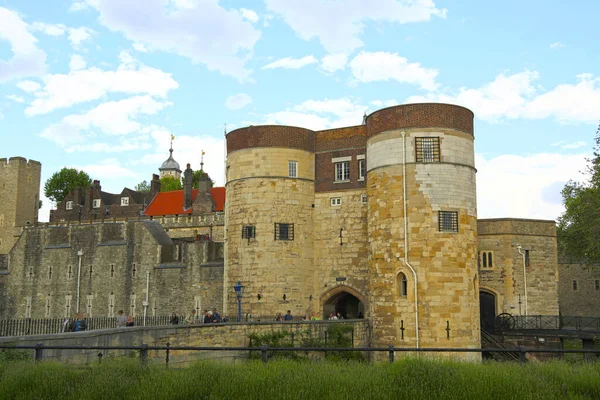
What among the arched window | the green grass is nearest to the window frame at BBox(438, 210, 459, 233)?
the arched window

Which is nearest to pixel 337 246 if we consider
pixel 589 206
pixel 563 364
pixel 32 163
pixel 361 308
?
pixel 361 308

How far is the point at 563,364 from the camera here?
555 inches

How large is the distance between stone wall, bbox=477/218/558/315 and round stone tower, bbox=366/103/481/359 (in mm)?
8477

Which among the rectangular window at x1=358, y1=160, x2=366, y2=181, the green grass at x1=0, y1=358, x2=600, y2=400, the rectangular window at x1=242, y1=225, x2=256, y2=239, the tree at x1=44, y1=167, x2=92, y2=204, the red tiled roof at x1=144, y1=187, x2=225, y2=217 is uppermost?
the tree at x1=44, y1=167, x2=92, y2=204

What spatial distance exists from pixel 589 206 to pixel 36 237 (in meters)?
38.3

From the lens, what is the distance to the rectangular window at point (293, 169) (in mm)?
33531

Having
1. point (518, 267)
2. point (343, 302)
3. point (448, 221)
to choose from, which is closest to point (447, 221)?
point (448, 221)

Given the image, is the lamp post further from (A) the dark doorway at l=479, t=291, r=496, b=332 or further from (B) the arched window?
(A) the dark doorway at l=479, t=291, r=496, b=332

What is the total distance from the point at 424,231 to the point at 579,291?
36109 mm

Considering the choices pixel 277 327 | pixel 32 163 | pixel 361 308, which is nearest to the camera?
pixel 277 327

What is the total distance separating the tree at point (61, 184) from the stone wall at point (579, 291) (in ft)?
205

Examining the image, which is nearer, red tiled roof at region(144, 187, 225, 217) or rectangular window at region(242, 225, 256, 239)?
rectangular window at region(242, 225, 256, 239)

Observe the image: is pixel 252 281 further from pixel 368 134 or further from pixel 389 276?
pixel 368 134

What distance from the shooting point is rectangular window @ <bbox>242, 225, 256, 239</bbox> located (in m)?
32.8
